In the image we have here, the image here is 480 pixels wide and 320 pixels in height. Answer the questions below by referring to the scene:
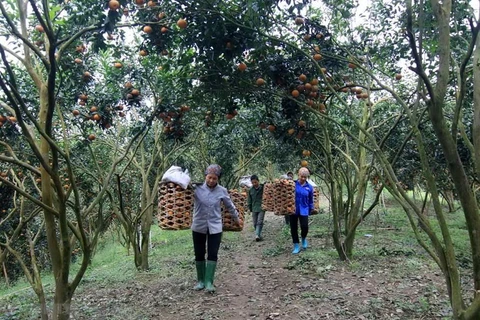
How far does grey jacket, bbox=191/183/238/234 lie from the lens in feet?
17.9

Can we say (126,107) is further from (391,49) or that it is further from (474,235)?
(474,235)

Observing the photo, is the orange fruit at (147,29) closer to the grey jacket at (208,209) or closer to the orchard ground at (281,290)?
the grey jacket at (208,209)

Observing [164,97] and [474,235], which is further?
[164,97]

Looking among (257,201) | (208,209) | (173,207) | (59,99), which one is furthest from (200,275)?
(257,201)

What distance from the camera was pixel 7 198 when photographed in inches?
326

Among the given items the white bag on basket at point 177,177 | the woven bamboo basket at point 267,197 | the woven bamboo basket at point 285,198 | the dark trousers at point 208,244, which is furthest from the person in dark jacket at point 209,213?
the woven bamboo basket at point 267,197

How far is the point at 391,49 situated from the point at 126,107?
362cm

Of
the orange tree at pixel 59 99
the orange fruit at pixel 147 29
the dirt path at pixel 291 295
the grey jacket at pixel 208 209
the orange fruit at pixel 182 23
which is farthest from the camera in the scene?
the grey jacket at pixel 208 209

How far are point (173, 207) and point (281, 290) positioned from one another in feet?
6.90

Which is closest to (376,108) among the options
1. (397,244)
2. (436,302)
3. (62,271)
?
(397,244)

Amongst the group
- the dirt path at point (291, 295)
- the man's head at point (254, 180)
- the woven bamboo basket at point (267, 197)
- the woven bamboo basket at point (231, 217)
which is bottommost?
the dirt path at point (291, 295)

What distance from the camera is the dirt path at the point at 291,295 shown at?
4723mm

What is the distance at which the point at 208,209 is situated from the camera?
17.9ft

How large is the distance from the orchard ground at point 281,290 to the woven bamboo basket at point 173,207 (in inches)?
44.2
